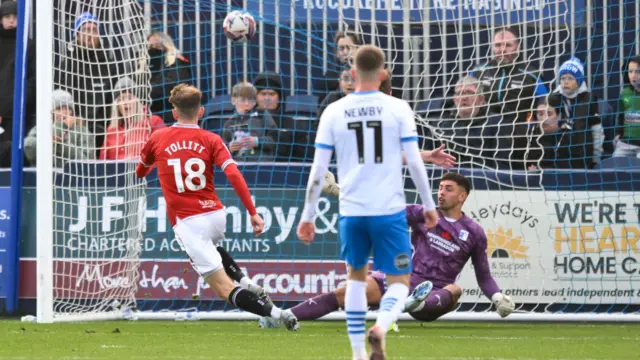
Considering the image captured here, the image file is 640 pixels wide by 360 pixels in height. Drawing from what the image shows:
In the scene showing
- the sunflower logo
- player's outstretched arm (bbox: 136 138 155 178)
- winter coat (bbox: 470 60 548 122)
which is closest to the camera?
player's outstretched arm (bbox: 136 138 155 178)

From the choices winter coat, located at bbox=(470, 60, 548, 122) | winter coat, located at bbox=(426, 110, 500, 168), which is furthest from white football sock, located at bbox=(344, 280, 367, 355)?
winter coat, located at bbox=(470, 60, 548, 122)

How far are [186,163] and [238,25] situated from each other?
2284 millimetres

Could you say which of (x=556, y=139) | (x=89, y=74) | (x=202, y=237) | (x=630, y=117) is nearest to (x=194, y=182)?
(x=202, y=237)

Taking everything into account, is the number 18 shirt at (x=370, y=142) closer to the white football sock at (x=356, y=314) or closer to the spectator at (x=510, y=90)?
the white football sock at (x=356, y=314)

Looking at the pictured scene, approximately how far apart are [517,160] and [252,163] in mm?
2669

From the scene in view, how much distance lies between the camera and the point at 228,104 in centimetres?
1273

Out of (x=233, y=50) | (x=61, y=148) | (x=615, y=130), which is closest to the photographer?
(x=61, y=148)

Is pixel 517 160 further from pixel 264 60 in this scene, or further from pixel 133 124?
pixel 133 124

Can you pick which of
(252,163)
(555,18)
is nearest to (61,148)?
(252,163)

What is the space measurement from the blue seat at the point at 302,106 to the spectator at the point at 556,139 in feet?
7.55

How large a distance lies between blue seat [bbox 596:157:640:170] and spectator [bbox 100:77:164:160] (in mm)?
4621

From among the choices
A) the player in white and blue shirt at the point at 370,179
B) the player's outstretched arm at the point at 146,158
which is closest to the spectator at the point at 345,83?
the player's outstretched arm at the point at 146,158

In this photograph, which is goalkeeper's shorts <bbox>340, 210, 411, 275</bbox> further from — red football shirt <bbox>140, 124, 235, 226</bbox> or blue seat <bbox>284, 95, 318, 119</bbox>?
blue seat <bbox>284, 95, 318, 119</bbox>

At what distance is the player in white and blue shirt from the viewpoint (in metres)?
7.03
